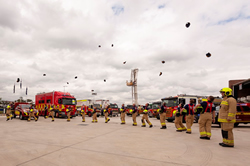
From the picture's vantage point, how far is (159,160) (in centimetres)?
454

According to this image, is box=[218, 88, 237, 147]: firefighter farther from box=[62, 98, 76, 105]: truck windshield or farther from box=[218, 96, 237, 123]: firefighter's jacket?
box=[62, 98, 76, 105]: truck windshield

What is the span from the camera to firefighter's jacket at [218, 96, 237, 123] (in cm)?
606

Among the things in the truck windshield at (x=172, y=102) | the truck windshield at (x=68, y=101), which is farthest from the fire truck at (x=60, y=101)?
the truck windshield at (x=172, y=102)

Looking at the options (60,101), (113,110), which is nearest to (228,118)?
(60,101)

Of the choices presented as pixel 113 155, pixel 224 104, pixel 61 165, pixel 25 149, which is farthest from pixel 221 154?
pixel 25 149

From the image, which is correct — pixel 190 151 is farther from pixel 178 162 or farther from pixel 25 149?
pixel 25 149

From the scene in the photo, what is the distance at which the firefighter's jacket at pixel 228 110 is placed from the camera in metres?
6.06

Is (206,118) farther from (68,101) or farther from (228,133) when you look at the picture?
(68,101)

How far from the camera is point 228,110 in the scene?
631 cm

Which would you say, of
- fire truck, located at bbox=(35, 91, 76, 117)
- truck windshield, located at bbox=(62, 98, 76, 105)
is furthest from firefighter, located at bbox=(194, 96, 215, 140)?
truck windshield, located at bbox=(62, 98, 76, 105)

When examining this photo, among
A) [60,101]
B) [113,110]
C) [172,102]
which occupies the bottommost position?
[113,110]

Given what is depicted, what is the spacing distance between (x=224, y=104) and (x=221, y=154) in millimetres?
1872

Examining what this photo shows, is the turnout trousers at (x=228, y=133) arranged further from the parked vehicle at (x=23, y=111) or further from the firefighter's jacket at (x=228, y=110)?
the parked vehicle at (x=23, y=111)

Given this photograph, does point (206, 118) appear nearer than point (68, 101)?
Yes
